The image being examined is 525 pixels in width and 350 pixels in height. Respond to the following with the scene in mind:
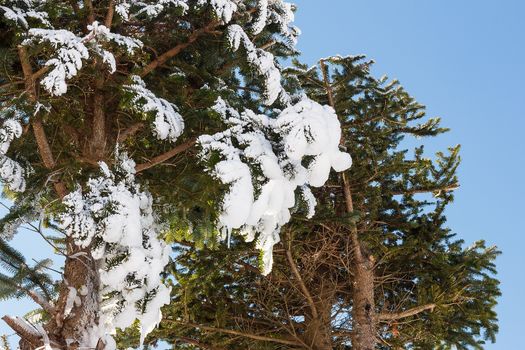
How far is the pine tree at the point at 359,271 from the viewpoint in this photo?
31.6ft

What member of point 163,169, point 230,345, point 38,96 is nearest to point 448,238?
point 230,345

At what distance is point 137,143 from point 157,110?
1.35m

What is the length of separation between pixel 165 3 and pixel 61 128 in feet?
5.97

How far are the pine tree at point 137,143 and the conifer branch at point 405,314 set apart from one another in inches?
Result: 169

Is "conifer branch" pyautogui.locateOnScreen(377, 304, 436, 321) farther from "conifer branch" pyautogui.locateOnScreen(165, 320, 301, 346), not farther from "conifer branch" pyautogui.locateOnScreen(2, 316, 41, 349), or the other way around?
"conifer branch" pyautogui.locateOnScreen(2, 316, 41, 349)

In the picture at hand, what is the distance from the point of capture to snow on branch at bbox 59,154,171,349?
4812 mm

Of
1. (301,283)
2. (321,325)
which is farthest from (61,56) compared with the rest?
(321,325)

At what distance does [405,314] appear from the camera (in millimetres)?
9766

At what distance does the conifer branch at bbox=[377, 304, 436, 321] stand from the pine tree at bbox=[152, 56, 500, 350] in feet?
0.05

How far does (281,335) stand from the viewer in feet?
32.2

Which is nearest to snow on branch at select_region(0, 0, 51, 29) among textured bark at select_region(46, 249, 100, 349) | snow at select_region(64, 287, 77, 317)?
textured bark at select_region(46, 249, 100, 349)

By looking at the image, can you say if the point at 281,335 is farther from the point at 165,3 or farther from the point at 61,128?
→ the point at 165,3

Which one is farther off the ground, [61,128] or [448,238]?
[448,238]

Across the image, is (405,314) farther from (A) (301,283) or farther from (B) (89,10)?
(B) (89,10)
